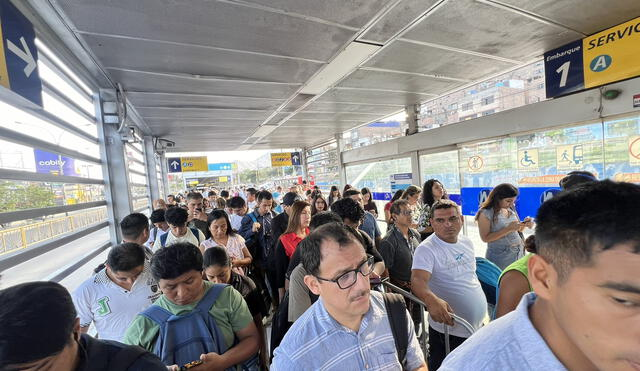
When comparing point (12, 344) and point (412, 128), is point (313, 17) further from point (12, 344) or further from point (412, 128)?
point (412, 128)

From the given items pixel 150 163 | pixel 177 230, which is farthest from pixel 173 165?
pixel 177 230

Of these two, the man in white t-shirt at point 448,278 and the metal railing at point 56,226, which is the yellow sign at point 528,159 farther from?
the metal railing at point 56,226

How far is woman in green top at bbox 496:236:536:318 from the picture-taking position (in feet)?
4.63

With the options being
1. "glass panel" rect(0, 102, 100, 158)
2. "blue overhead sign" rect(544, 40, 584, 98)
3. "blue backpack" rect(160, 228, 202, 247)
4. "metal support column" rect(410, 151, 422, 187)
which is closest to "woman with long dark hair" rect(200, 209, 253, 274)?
"blue backpack" rect(160, 228, 202, 247)

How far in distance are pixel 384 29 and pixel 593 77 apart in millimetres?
A: 3307

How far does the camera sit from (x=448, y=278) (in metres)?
2.11

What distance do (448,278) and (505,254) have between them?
1398mm

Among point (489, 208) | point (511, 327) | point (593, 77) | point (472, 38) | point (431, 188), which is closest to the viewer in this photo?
point (511, 327)

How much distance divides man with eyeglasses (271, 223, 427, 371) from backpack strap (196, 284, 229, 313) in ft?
1.84

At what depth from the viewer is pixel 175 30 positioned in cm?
273

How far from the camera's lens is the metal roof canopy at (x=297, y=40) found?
2.52 m

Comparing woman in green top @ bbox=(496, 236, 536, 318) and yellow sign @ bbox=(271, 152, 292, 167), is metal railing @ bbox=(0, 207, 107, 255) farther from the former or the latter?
yellow sign @ bbox=(271, 152, 292, 167)

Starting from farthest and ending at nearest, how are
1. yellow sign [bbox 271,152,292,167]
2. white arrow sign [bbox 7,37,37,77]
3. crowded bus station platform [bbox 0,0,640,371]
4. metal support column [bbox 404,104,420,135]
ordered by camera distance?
yellow sign [bbox 271,152,292,167], metal support column [bbox 404,104,420,135], white arrow sign [bbox 7,37,37,77], crowded bus station platform [bbox 0,0,640,371]

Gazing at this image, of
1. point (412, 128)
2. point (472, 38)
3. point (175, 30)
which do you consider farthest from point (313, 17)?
point (412, 128)
